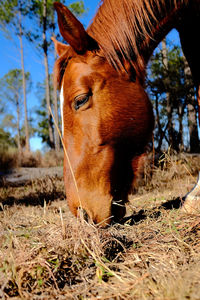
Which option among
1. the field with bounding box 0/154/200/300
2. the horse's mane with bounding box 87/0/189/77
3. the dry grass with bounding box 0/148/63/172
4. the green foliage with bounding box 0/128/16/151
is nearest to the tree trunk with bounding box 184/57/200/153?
the dry grass with bounding box 0/148/63/172

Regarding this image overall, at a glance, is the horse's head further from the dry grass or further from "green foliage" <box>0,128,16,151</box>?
"green foliage" <box>0,128,16,151</box>

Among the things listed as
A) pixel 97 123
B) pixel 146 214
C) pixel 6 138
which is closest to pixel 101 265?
pixel 97 123

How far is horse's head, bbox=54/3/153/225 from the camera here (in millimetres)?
1302

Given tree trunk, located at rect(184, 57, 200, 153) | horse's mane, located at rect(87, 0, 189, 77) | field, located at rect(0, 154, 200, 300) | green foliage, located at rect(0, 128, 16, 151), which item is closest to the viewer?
field, located at rect(0, 154, 200, 300)

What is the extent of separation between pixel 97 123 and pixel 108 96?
0.22 m

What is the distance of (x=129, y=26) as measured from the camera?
5.04ft

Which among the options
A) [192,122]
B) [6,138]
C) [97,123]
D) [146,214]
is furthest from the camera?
[6,138]

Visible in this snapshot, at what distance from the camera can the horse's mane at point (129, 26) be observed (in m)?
1.51

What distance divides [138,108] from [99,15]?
2.49ft

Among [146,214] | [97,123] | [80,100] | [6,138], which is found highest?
[6,138]

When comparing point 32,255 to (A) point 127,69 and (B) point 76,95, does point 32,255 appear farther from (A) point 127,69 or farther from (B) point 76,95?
(A) point 127,69

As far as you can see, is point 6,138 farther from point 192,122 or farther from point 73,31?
point 73,31

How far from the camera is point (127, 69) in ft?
5.06

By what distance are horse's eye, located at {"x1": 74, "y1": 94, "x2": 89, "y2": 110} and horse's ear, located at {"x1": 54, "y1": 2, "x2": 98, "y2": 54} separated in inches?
13.0
